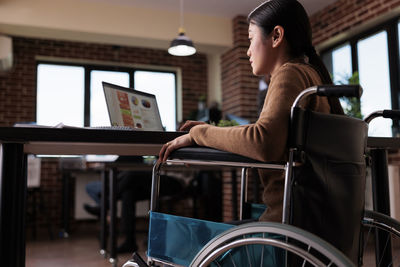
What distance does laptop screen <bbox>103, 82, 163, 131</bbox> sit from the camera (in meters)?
1.84

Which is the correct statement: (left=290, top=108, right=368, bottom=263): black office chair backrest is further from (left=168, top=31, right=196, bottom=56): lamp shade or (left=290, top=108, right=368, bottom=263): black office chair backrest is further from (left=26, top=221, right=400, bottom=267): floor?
(left=168, top=31, right=196, bottom=56): lamp shade

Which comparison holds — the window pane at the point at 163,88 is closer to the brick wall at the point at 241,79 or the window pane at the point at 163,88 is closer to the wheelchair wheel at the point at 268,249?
the brick wall at the point at 241,79

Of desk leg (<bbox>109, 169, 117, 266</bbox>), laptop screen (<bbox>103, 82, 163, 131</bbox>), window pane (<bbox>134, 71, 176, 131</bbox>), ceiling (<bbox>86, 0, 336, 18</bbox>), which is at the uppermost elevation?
ceiling (<bbox>86, 0, 336, 18</bbox>)

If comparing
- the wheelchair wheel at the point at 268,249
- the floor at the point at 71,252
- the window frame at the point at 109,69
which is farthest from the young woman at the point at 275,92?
the window frame at the point at 109,69

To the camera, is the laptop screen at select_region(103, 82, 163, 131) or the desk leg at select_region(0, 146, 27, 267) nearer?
the desk leg at select_region(0, 146, 27, 267)

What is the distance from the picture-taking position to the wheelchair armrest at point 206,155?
101cm

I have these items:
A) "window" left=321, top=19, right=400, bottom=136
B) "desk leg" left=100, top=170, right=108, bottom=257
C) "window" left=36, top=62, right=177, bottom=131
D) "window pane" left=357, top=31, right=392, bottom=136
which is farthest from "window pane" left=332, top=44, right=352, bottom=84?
"desk leg" left=100, top=170, right=108, bottom=257

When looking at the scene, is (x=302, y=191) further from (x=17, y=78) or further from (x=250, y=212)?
(x=17, y=78)

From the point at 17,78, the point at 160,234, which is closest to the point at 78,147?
the point at 160,234

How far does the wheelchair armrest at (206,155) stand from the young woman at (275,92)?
0.01m

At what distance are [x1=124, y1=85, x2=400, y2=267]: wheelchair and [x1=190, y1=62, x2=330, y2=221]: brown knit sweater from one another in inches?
1.0

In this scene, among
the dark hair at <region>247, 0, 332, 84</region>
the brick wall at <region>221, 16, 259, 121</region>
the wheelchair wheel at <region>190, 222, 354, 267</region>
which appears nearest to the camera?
the wheelchair wheel at <region>190, 222, 354, 267</region>

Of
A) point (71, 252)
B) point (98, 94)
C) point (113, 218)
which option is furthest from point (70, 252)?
point (98, 94)

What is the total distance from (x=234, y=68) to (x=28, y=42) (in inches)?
116
